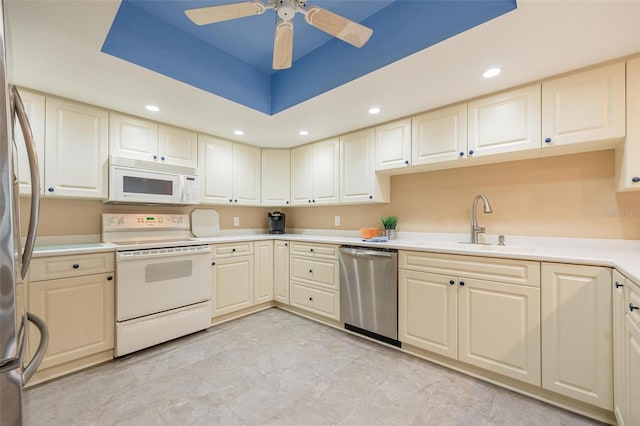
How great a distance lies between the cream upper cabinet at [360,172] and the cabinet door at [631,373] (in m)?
2.04

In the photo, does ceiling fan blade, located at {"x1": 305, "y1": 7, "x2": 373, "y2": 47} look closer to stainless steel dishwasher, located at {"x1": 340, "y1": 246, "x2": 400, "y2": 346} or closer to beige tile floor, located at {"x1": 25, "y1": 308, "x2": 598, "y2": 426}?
stainless steel dishwasher, located at {"x1": 340, "y1": 246, "x2": 400, "y2": 346}

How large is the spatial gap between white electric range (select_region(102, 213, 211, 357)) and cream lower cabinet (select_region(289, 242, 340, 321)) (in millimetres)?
961

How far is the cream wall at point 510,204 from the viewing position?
1994 millimetres

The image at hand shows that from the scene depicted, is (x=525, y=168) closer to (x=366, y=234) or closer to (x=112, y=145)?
(x=366, y=234)

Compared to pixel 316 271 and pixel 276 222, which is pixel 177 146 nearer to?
pixel 276 222

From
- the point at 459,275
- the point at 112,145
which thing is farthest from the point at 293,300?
the point at 112,145

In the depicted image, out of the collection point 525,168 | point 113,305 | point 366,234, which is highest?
point 525,168

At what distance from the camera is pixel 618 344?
1430mm

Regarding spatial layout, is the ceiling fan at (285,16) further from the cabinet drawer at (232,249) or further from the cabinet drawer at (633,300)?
the cabinet drawer at (232,249)

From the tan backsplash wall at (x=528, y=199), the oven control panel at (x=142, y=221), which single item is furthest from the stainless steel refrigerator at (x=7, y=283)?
the tan backsplash wall at (x=528, y=199)

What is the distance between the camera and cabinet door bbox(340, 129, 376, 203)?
2992 mm

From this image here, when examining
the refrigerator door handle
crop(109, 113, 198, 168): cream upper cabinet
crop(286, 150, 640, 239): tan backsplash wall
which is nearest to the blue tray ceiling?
crop(109, 113, 198, 168): cream upper cabinet

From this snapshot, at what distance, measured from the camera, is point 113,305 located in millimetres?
2232

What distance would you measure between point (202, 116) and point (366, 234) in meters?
2.12
